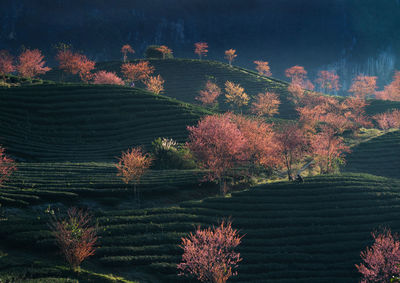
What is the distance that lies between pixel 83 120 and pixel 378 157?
73.0 metres

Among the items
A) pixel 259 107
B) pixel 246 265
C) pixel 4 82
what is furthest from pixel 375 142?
pixel 4 82

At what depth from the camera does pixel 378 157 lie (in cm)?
6775

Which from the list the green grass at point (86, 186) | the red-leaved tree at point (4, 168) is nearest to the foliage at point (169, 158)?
the green grass at point (86, 186)

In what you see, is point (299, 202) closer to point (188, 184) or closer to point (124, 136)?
point (188, 184)

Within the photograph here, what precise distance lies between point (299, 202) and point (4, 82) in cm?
8236

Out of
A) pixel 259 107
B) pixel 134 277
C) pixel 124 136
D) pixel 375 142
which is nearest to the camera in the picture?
pixel 134 277

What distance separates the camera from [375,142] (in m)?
73.9

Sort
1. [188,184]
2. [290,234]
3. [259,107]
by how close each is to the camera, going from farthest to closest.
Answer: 1. [259,107]
2. [188,184]
3. [290,234]

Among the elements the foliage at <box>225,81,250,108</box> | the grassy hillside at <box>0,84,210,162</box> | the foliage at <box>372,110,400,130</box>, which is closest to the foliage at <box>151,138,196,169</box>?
the grassy hillside at <box>0,84,210,162</box>

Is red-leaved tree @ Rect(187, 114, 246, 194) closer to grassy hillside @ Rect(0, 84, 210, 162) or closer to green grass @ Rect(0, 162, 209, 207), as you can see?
green grass @ Rect(0, 162, 209, 207)

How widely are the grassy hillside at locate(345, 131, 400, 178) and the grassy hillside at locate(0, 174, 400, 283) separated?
2094 cm

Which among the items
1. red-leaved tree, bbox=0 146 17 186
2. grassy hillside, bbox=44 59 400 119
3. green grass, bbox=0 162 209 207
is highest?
grassy hillside, bbox=44 59 400 119

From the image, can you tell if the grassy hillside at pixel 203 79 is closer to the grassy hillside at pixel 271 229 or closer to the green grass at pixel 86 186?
the grassy hillside at pixel 271 229

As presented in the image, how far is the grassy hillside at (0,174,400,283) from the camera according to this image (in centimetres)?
2595
